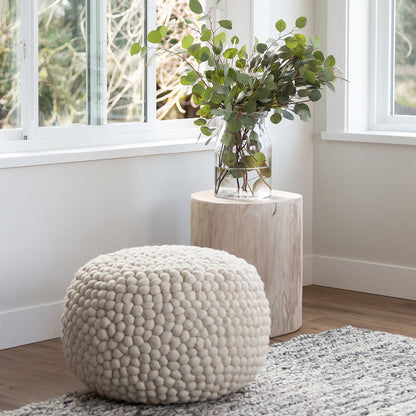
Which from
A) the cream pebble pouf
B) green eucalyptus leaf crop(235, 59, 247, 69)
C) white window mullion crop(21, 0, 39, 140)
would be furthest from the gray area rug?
white window mullion crop(21, 0, 39, 140)

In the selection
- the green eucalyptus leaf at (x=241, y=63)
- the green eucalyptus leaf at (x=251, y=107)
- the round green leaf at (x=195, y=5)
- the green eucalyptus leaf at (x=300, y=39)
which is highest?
the round green leaf at (x=195, y=5)

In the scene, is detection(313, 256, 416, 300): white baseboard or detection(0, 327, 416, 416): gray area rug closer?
detection(0, 327, 416, 416): gray area rug

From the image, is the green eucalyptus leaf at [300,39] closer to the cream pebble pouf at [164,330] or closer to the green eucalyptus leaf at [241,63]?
the green eucalyptus leaf at [241,63]

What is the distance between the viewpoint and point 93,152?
3510 mm

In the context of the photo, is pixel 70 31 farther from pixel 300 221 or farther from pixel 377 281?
pixel 377 281

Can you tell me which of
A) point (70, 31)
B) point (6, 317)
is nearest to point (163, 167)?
point (70, 31)

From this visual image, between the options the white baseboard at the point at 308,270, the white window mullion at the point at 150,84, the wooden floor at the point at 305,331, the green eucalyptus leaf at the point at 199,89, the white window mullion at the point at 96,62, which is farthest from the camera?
the white baseboard at the point at 308,270

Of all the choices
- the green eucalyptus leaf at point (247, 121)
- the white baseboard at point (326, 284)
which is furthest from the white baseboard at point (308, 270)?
the green eucalyptus leaf at point (247, 121)

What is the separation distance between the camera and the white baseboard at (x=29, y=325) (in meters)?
3.32

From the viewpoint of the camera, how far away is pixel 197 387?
2.57 m

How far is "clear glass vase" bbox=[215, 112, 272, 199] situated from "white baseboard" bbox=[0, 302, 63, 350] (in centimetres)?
80

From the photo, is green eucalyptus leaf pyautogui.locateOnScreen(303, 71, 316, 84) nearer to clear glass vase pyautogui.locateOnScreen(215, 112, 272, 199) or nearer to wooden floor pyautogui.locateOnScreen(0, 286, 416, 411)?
clear glass vase pyautogui.locateOnScreen(215, 112, 272, 199)

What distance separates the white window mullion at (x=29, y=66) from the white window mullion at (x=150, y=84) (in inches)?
23.7

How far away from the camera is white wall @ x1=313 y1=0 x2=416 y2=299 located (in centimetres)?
413
